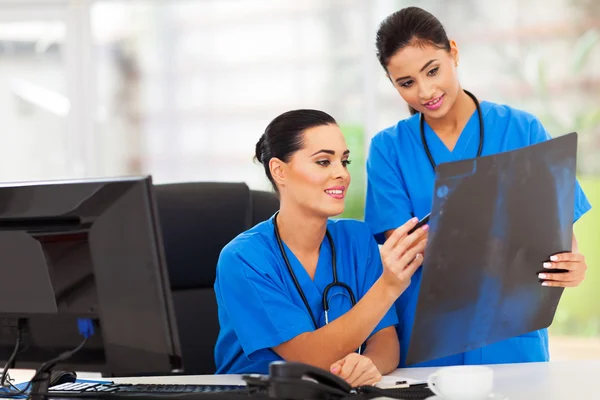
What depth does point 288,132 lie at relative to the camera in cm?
171

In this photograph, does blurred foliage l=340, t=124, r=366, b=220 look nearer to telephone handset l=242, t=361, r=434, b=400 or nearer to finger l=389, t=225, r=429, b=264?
Result: finger l=389, t=225, r=429, b=264

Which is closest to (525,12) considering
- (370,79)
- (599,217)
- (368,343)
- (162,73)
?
(370,79)

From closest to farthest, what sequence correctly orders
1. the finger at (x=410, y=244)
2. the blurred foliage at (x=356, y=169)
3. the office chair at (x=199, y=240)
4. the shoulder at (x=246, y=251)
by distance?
the finger at (x=410, y=244) < the shoulder at (x=246, y=251) < the office chair at (x=199, y=240) < the blurred foliage at (x=356, y=169)

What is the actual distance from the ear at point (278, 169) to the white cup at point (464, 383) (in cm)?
63

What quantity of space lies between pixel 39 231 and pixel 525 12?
12.1ft

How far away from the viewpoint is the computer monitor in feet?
3.73

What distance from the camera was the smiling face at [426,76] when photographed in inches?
66.4

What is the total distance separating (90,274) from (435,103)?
88 centimetres

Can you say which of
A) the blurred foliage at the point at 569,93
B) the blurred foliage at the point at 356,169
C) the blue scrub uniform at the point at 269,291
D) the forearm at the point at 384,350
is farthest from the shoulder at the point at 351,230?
the blurred foliage at the point at 569,93

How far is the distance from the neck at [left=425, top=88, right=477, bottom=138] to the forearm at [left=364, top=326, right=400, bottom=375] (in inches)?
19.1

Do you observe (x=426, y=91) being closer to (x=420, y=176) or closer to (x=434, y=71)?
(x=434, y=71)

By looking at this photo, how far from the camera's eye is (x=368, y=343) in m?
1.66

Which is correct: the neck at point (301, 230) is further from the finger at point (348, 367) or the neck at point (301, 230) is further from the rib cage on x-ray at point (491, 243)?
the rib cage on x-ray at point (491, 243)

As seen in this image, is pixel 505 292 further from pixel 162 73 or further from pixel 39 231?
pixel 162 73
